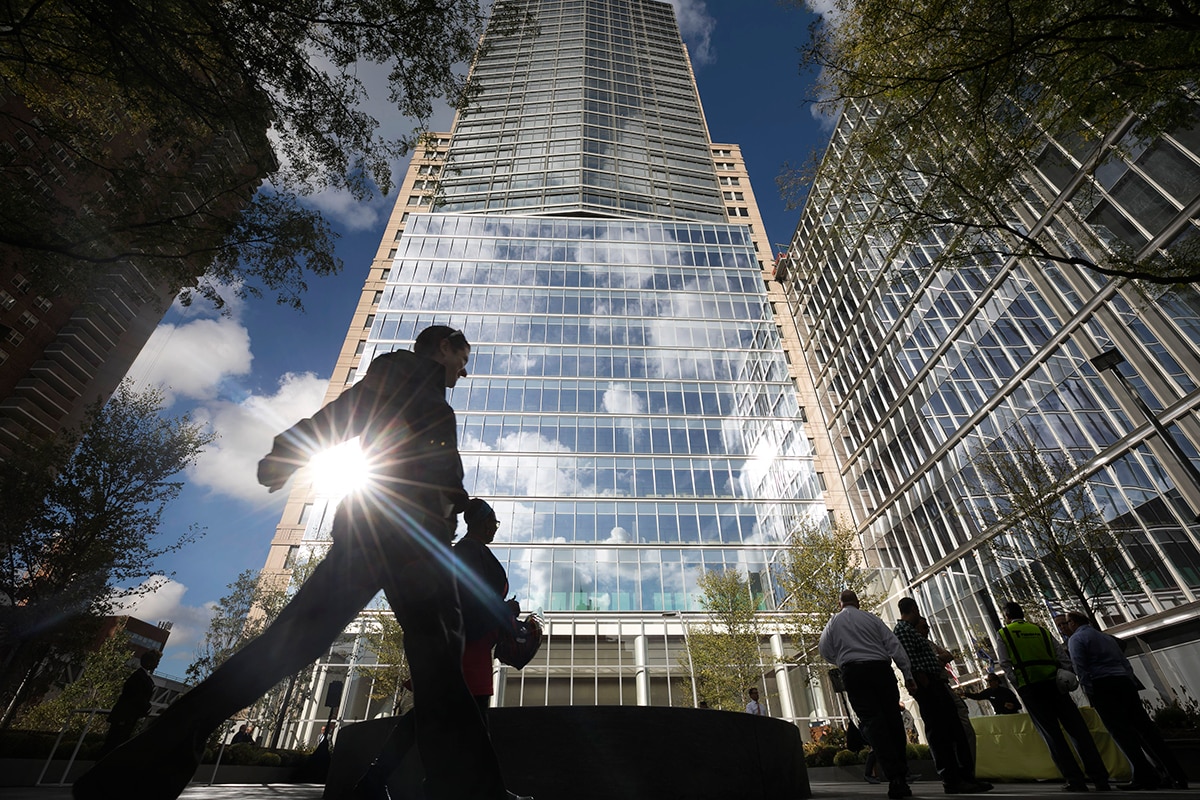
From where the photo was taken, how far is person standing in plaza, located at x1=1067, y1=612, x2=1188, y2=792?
4742mm

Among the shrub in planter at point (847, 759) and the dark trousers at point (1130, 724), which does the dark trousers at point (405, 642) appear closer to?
the dark trousers at point (1130, 724)

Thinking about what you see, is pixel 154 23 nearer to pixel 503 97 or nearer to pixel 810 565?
pixel 810 565

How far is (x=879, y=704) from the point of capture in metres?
4.28

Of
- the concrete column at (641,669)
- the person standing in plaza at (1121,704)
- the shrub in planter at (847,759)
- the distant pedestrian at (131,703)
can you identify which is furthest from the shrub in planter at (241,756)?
the concrete column at (641,669)

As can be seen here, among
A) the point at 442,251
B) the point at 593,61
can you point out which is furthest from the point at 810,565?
the point at 593,61

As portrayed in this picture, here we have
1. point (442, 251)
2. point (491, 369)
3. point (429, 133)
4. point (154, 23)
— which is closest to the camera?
point (154, 23)

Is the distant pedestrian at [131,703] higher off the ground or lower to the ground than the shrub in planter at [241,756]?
higher

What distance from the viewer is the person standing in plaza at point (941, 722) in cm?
454

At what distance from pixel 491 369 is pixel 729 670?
22754 mm

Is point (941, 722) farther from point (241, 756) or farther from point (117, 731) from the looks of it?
point (241, 756)

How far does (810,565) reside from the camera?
22.3m

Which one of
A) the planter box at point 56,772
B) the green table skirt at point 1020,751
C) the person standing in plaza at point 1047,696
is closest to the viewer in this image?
the person standing in plaza at point 1047,696

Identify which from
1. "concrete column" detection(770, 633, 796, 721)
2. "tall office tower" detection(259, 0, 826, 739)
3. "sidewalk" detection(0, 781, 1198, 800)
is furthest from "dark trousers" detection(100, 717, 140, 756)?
"concrete column" detection(770, 633, 796, 721)

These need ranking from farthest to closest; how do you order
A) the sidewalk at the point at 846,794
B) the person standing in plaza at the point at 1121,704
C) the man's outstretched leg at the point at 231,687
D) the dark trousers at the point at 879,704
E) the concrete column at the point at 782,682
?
the concrete column at the point at 782,682, the person standing in plaza at the point at 1121,704, the dark trousers at the point at 879,704, the sidewalk at the point at 846,794, the man's outstretched leg at the point at 231,687
